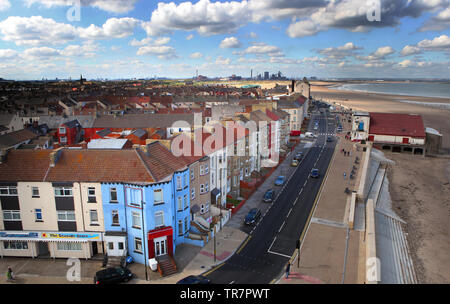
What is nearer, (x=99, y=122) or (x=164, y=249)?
(x=164, y=249)

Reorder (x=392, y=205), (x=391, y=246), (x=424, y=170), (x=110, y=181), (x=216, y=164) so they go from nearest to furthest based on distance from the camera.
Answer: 1. (x=110, y=181)
2. (x=391, y=246)
3. (x=216, y=164)
4. (x=392, y=205)
5. (x=424, y=170)

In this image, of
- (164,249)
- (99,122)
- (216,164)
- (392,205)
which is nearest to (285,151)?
(392,205)

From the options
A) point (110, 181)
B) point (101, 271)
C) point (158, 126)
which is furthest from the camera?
point (158, 126)

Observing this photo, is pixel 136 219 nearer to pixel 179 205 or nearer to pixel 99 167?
pixel 179 205

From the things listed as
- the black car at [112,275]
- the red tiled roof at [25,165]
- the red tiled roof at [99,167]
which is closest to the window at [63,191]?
the red tiled roof at [99,167]

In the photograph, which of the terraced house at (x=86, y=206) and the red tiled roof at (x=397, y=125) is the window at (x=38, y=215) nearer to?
the terraced house at (x=86, y=206)

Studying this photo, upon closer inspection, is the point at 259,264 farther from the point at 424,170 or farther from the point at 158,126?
the point at 424,170
